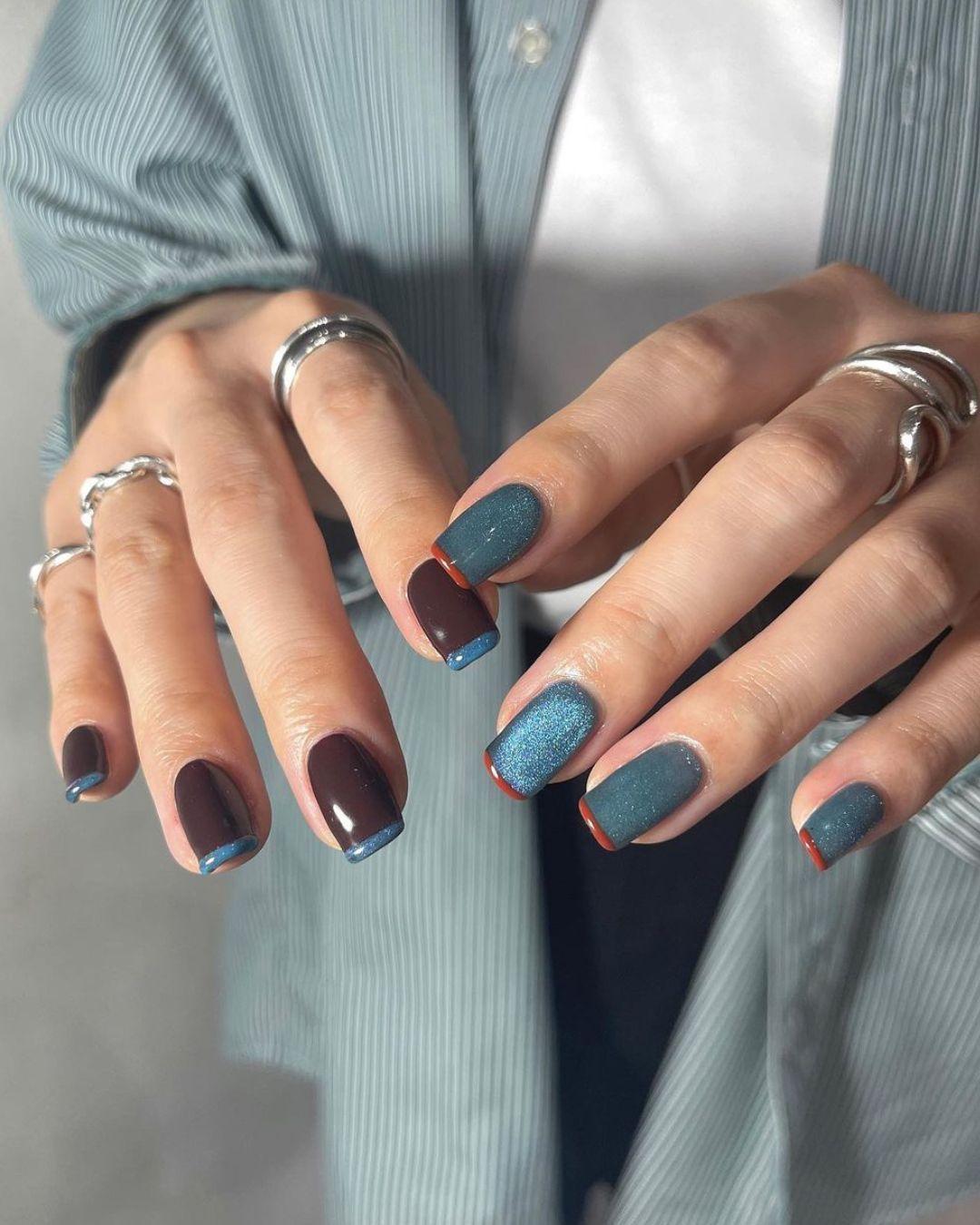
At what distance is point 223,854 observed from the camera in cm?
35

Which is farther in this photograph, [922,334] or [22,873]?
[22,873]

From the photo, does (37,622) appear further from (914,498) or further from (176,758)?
(914,498)

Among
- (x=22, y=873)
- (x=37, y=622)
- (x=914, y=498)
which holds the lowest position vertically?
(x=22, y=873)

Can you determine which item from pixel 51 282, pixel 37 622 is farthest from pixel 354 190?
pixel 37 622

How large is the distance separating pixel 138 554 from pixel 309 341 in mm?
119

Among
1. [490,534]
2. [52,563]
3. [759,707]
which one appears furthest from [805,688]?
[52,563]

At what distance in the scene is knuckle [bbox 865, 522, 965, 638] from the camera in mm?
338

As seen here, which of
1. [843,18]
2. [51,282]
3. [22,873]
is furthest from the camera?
[22,873]

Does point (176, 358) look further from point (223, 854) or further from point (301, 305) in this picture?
point (223, 854)

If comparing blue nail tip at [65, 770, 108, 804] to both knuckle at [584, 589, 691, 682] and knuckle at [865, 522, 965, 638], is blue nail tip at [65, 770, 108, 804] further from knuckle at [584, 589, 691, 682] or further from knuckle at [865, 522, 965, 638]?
knuckle at [865, 522, 965, 638]

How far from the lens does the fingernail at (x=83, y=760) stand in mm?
397

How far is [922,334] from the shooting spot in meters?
0.41

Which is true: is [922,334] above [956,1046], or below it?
above

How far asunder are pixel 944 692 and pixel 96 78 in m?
0.60
